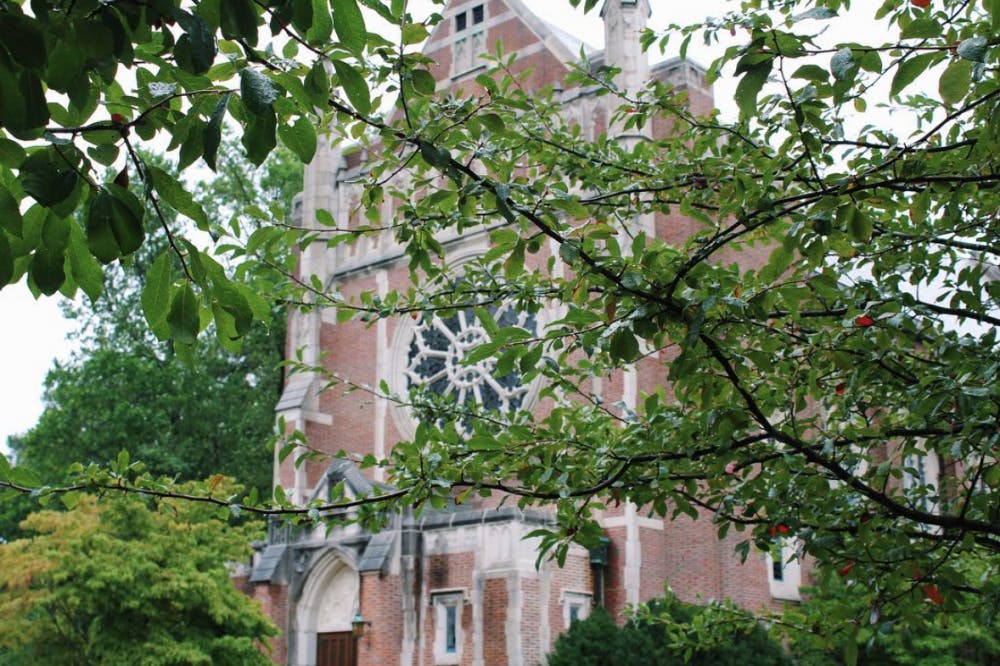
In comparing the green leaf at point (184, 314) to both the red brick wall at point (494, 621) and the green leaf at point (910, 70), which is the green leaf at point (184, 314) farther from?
the red brick wall at point (494, 621)

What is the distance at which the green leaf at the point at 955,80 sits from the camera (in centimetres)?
325

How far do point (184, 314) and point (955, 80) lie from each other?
220cm

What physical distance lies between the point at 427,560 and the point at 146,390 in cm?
1309

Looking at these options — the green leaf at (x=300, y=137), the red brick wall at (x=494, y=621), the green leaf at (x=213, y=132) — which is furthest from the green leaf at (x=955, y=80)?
the red brick wall at (x=494, y=621)

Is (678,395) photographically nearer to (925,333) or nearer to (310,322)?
(925,333)

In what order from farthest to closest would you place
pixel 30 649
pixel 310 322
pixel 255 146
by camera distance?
pixel 310 322 < pixel 30 649 < pixel 255 146

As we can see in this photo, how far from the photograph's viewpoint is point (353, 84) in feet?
9.52

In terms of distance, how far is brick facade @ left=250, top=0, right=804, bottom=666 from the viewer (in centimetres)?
1811

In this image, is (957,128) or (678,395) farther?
(957,128)

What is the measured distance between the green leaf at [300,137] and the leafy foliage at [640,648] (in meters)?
14.8

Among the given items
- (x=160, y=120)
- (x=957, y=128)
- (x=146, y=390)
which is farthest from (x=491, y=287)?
(x=146, y=390)

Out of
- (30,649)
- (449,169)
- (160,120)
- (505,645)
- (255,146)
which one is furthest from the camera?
(30,649)

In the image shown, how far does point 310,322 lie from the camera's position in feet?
80.0

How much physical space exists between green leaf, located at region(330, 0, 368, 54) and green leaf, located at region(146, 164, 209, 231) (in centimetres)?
53
